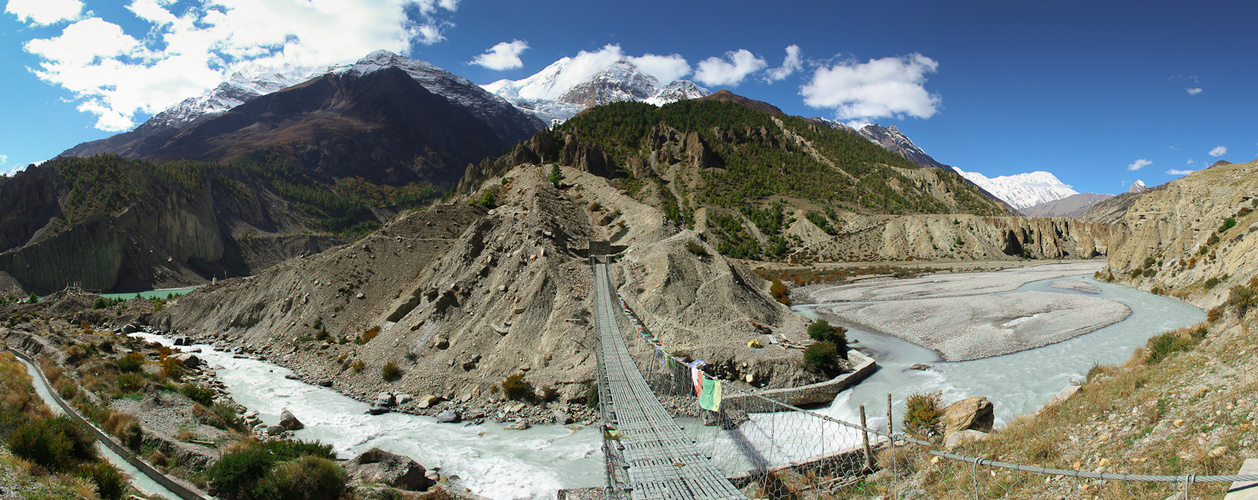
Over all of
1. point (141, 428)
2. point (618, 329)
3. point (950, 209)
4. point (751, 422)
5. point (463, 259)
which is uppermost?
point (950, 209)

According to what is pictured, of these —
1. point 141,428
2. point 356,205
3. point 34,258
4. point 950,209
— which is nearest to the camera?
point 141,428

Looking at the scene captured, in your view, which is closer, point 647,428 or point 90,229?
point 647,428

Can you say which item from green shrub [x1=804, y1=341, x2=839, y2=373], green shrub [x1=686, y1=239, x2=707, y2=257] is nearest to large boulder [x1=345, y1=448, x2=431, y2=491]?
green shrub [x1=804, y1=341, x2=839, y2=373]

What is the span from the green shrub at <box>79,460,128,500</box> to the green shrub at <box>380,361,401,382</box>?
502 inches

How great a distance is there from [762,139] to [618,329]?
104 m

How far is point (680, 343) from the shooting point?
24.3 meters

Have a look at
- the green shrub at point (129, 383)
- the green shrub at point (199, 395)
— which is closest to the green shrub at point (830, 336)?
the green shrub at point (199, 395)

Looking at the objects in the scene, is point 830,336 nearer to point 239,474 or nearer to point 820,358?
point 820,358

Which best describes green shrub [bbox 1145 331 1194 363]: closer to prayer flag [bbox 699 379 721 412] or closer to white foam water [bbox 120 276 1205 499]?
white foam water [bbox 120 276 1205 499]

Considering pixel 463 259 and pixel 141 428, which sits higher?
pixel 463 259

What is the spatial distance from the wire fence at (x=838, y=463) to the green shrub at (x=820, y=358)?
3.04 meters

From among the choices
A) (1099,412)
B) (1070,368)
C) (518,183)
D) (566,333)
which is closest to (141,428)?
(566,333)

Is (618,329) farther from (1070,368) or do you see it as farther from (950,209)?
(950,209)

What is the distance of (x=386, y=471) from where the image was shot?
1430 cm
